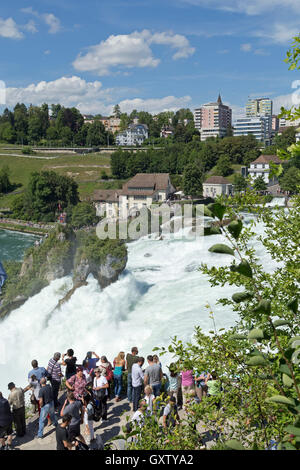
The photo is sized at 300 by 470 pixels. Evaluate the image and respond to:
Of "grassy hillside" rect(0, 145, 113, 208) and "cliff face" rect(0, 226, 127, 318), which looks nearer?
"cliff face" rect(0, 226, 127, 318)

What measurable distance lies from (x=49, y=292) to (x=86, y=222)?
113 ft

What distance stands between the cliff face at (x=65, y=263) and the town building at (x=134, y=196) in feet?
122

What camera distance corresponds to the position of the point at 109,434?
7.30 m

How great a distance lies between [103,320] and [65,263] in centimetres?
337

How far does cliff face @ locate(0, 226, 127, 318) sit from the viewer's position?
18.3 metres

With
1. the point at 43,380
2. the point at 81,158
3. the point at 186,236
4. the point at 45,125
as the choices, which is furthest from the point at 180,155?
the point at 43,380

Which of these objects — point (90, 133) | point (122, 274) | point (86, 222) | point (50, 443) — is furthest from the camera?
point (90, 133)

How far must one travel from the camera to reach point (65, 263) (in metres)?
18.9

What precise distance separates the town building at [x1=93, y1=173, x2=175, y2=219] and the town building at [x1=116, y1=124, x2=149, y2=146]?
6233 cm

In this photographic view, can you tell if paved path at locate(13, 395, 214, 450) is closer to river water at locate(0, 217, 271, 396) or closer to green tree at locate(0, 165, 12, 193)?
river water at locate(0, 217, 271, 396)

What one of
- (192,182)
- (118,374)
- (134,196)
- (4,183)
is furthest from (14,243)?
(118,374)

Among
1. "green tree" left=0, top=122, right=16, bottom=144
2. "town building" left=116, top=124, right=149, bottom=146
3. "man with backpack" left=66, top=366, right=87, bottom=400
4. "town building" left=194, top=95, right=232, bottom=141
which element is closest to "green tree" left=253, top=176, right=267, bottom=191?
"man with backpack" left=66, top=366, right=87, bottom=400
